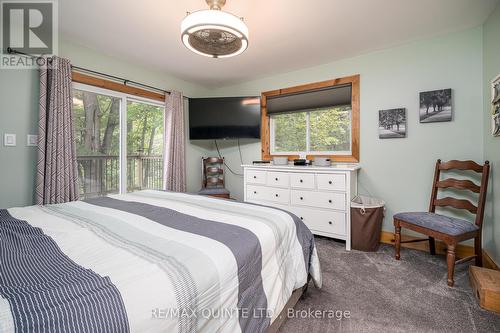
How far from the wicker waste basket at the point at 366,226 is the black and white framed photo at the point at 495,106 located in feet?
3.75

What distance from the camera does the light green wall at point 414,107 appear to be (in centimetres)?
230

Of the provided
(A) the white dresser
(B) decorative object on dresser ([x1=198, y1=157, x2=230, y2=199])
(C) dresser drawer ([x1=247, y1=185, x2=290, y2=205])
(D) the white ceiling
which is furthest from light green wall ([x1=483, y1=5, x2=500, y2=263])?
(B) decorative object on dresser ([x1=198, y1=157, x2=230, y2=199])

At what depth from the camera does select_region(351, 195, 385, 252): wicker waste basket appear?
2463 millimetres

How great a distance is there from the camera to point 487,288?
1.52 metres

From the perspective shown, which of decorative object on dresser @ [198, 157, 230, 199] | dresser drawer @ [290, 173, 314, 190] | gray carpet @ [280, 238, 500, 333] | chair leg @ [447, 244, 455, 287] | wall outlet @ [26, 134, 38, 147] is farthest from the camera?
decorative object on dresser @ [198, 157, 230, 199]

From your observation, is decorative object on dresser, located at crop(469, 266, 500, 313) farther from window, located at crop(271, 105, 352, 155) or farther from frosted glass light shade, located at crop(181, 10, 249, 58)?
frosted glass light shade, located at crop(181, 10, 249, 58)

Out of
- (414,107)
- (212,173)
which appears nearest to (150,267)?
(414,107)

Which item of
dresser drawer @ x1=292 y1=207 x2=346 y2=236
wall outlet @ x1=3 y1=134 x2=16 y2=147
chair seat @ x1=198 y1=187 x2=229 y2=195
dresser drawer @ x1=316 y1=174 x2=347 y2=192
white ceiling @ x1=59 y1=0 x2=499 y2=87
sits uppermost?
white ceiling @ x1=59 y1=0 x2=499 y2=87

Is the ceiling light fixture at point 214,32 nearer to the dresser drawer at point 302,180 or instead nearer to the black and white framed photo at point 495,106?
the dresser drawer at point 302,180

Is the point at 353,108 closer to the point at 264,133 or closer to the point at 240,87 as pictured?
the point at 264,133

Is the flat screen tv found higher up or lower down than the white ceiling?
lower down

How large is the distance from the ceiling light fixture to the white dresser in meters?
1.62

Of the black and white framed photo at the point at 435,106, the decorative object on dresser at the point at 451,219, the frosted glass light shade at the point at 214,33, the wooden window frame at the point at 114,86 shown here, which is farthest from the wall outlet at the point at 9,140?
the black and white framed photo at the point at 435,106

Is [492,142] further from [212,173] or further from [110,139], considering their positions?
[110,139]
